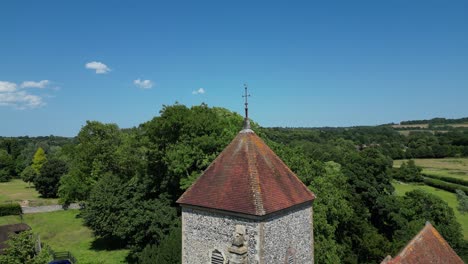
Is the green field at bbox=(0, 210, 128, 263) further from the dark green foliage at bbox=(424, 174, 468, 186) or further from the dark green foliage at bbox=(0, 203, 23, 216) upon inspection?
the dark green foliage at bbox=(424, 174, 468, 186)

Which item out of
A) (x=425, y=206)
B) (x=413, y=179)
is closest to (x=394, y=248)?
(x=425, y=206)

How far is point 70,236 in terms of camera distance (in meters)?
36.8

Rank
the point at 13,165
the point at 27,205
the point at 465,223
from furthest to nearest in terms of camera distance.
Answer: the point at 13,165
the point at 27,205
the point at 465,223

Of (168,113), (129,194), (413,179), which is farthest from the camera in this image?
(413,179)

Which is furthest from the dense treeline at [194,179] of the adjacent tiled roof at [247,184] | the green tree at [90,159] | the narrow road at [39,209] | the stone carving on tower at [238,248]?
the narrow road at [39,209]

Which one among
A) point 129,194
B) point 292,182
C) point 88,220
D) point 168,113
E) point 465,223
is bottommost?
point 465,223

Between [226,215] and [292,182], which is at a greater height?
[292,182]

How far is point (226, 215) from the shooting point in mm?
11602

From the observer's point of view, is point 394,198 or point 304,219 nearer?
point 304,219

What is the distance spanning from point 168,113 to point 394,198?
2240cm

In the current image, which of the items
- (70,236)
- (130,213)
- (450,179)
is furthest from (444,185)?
(70,236)

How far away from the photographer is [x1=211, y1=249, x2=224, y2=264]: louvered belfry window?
11.8 metres

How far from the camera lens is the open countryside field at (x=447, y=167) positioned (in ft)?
211

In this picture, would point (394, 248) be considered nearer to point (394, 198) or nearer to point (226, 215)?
point (394, 198)
